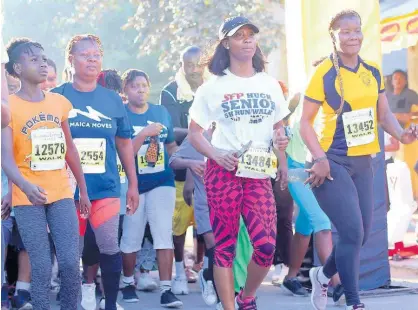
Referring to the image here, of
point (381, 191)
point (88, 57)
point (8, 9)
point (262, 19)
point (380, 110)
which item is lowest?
point (381, 191)

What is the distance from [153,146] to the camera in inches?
364

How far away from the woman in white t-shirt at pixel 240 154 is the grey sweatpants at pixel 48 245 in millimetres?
1038

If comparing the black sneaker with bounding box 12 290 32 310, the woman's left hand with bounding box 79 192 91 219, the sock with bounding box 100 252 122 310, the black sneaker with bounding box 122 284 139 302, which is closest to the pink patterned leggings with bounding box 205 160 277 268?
the sock with bounding box 100 252 122 310

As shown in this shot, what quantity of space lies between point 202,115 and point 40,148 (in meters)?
1.24

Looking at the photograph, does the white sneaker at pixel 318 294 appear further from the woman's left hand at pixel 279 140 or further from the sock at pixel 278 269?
the sock at pixel 278 269

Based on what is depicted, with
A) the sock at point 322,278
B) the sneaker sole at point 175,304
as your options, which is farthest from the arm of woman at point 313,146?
the sneaker sole at point 175,304

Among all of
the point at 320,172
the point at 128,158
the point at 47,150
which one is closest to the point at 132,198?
the point at 128,158

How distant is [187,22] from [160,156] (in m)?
18.4

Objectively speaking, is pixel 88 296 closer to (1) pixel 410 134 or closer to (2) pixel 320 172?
(2) pixel 320 172

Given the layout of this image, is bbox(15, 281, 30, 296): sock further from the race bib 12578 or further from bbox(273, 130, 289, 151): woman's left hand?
bbox(273, 130, 289, 151): woman's left hand

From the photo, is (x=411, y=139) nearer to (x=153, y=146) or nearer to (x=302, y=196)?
(x=302, y=196)

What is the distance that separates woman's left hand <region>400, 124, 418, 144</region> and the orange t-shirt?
7.51ft

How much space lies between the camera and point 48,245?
6633 millimetres

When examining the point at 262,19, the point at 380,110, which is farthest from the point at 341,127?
the point at 262,19
